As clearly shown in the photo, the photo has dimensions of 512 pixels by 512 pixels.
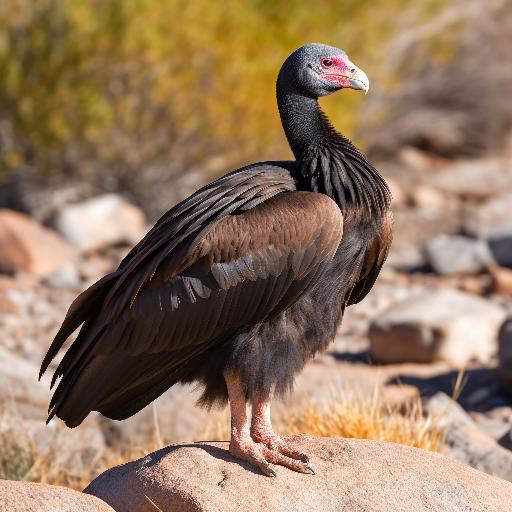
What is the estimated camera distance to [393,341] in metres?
9.41

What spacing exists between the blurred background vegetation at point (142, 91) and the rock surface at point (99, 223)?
879mm

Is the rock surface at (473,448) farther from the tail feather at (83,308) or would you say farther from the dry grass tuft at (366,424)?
the tail feather at (83,308)

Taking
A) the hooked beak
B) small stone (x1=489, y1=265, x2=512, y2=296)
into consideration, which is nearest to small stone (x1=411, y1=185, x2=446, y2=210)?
small stone (x1=489, y1=265, x2=512, y2=296)

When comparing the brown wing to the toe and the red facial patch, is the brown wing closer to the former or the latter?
the toe

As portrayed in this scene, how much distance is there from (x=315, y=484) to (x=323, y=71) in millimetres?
1872

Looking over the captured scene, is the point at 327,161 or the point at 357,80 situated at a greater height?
the point at 357,80

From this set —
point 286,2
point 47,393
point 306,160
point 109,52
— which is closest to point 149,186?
point 109,52

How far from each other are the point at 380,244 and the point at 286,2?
1072cm

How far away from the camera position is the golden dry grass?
19.6 ft

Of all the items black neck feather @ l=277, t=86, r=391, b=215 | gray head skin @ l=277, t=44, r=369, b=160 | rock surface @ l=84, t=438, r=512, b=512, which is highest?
gray head skin @ l=277, t=44, r=369, b=160

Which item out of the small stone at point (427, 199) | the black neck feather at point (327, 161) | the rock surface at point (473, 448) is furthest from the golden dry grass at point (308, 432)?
the small stone at point (427, 199)

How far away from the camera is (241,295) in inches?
195

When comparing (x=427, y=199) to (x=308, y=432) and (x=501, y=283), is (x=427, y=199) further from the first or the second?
(x=308, y=432)

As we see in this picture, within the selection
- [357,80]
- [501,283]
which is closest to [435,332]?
[501,283]
